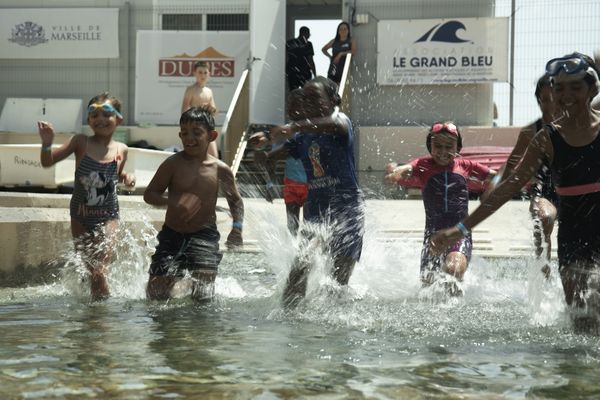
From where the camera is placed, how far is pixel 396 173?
6.30 metres

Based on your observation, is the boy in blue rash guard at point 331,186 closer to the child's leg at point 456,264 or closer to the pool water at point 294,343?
the pool water at point 294,343

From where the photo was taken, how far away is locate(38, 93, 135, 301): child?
651 centimetres

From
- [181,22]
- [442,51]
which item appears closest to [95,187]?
[442,51]

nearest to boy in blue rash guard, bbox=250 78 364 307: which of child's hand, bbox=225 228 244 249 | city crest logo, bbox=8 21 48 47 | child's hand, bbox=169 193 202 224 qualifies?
child's hand, bbox=225 228 244 249

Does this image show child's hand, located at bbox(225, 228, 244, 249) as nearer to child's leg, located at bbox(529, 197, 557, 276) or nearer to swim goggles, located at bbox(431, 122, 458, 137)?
swim goggles, located at bbox(431, 122, 458, 137)

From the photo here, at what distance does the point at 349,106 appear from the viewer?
1923 cm

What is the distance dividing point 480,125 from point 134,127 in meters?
7.45

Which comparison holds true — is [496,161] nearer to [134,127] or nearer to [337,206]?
[134,127]

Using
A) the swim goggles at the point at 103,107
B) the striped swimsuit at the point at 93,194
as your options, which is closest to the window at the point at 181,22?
the swim goggles at the point at 103,107

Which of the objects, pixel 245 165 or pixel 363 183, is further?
pixel 363 183

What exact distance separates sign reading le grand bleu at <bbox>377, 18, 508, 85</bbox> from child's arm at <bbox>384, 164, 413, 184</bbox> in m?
14.0

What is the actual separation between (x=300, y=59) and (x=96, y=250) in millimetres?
13370

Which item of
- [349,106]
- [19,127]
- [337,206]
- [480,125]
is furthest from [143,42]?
[337,206]

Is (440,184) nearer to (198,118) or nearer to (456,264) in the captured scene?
(456,264)
